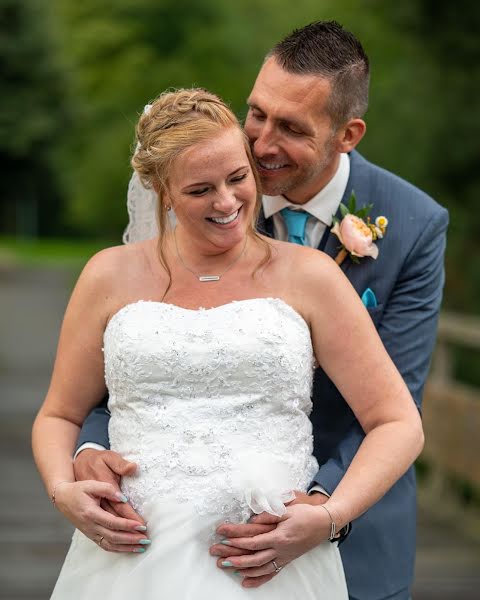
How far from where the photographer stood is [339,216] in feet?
12.3

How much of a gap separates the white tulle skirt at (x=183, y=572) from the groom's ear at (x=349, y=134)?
Result: 110cm

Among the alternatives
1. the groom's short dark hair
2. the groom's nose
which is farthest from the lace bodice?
the groom's short dark hair

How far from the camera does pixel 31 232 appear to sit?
60.2 metres

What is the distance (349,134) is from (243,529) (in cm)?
121

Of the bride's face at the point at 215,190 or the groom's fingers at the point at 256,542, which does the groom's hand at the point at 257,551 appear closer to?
the groom's fingers at the point at 256,542

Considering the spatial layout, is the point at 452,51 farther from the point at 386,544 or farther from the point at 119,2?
the point at 119,2

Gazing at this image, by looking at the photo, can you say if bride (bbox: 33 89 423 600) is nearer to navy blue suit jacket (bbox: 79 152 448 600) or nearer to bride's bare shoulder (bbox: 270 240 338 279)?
bride's bare shoulder (bbox: 270 240 338 279)

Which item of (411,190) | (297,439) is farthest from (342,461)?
(411,190)

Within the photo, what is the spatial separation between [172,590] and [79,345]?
646 millimetres

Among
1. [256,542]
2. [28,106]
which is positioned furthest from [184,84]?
[28,106]

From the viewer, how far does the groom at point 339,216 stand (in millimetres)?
3545

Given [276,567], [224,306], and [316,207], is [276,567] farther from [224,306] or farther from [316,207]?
[316,207]

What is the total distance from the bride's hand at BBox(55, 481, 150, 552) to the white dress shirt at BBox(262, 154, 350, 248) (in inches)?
38.5

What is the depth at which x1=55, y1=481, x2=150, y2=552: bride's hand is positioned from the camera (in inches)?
121
